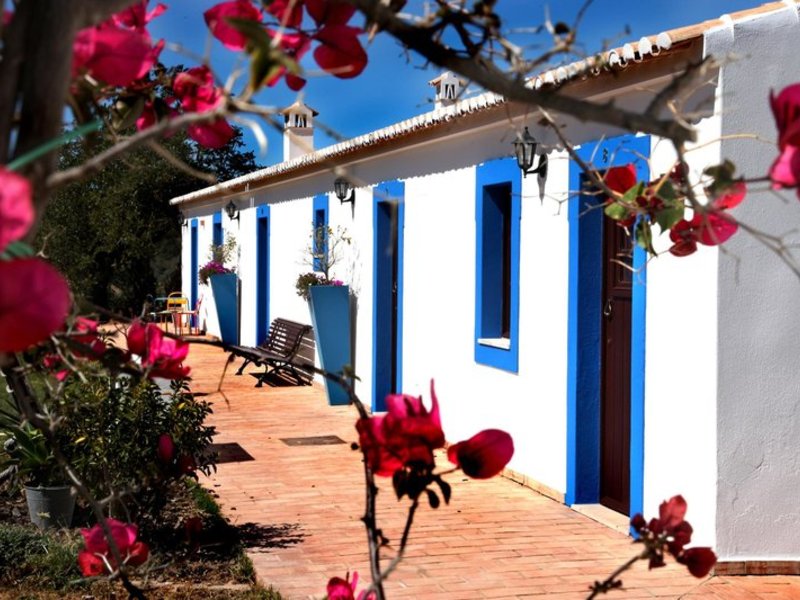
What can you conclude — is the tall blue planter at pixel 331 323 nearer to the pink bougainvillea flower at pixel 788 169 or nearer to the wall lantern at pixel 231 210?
the wall lantern at pixel 231 210

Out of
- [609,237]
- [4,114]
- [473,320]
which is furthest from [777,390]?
[4,114]

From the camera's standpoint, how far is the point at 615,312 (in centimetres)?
673

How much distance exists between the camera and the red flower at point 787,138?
858 millimetres

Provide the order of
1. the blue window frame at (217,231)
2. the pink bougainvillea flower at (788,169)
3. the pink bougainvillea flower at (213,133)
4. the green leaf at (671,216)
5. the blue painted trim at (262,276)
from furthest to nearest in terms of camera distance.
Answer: the blue window frame at (217,231)
the blue painted trim at (262,276)
the green leaf at (671,216)
the pink bougainvillea flower at (213,133)
the pink bougainvillea flower at (788,169)

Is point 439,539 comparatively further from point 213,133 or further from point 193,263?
point 193,263

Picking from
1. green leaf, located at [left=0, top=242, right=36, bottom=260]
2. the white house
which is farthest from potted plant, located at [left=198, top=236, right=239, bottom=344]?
green leaf, located at [left=0, top=242, right=36, bottom=260]

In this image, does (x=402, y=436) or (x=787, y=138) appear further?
(x=402, y=436)

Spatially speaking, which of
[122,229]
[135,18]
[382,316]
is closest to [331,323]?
[382,316]

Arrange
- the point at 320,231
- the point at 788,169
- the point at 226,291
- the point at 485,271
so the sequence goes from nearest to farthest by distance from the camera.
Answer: the point at 788,169, the point at 485,271, the point at 320,231, the point at 226,291

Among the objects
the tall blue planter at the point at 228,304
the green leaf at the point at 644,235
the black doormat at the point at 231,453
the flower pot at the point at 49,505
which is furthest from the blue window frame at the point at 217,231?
the green leaf at the point at 644,235

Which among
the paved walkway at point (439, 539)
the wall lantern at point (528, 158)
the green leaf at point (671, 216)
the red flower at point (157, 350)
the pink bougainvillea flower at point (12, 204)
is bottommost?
the paved walkway at point (439, 539)

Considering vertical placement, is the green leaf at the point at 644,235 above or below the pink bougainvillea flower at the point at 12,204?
above

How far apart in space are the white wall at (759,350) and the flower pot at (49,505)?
3.67 metres

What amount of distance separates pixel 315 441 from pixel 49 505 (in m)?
3.62
